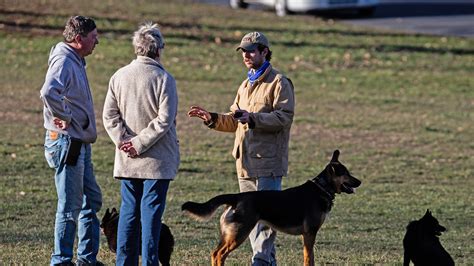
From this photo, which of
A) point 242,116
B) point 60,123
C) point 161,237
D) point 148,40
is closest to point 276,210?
point 242,116

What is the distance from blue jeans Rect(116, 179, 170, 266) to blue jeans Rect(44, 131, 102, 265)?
1.36ft

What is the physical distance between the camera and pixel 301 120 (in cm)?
1938

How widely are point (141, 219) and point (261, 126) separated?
3.77ft

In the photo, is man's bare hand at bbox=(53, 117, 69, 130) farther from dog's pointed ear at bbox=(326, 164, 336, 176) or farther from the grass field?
dog's pointed ear at bbox=(326, 164, 336, 176)

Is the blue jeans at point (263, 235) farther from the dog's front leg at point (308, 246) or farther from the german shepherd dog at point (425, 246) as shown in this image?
the german shepherd dog at point (425, 246)

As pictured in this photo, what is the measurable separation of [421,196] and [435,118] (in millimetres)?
5796

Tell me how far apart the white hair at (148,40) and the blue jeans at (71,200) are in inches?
35.3

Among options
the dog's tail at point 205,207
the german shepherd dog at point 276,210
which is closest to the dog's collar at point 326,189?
the german shepherd dog at point 276,210

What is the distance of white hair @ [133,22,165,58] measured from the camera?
809 cm

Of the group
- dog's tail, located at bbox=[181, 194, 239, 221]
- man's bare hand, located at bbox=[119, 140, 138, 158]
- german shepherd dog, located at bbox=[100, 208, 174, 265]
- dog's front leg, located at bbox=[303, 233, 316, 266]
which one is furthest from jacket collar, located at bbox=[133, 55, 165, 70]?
dog's front leg, located at bbox=[303, 233, 316, 266]

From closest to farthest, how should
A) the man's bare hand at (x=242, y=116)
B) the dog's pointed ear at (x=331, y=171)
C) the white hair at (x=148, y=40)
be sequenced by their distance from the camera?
the white hair at (x=148, y=40) < the man's bare hand at (x=242, y=116) < the dog's pointed ear at (x=331, y=171)

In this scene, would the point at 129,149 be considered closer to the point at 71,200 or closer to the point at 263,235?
the point at 71,200

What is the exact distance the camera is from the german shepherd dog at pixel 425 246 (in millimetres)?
8742

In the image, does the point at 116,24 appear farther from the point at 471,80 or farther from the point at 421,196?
the point at 421,196
